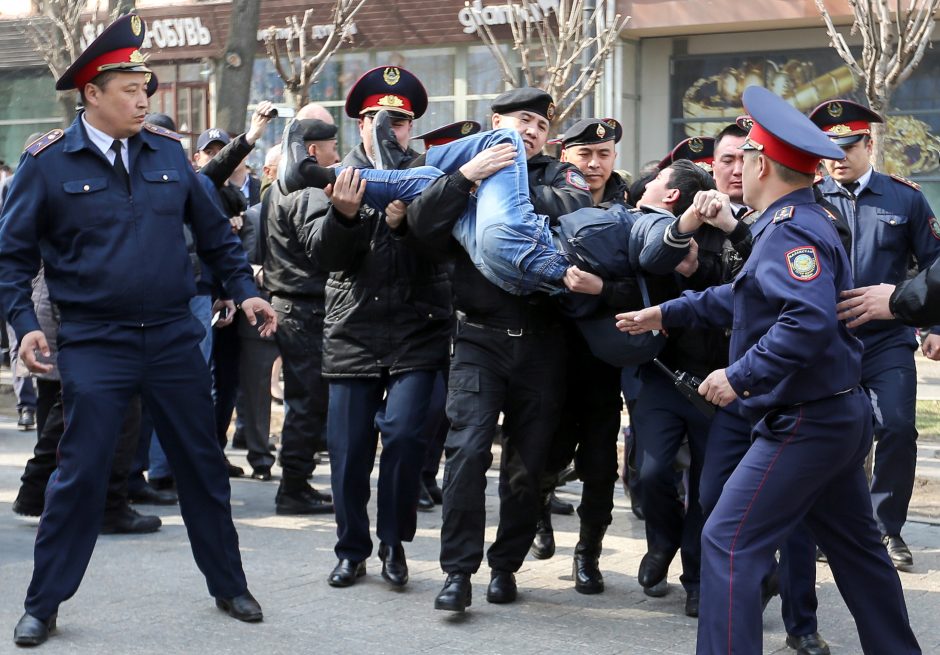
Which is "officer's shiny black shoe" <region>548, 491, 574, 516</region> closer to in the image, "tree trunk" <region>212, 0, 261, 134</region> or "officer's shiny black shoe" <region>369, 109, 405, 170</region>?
"officer's shiny black shoe" <region>369, 109, 405, 170</region>

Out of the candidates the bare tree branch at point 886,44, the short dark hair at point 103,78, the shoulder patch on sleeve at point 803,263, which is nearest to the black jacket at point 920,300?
the shoulder patch on sleeve at point 803,263

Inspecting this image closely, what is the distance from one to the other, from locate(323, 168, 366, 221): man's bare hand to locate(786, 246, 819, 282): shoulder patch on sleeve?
1995 mm

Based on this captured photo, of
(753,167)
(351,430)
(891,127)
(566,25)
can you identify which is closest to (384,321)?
(351,430)

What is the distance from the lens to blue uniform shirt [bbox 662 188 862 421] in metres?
4.20

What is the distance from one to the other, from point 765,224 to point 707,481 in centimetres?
114

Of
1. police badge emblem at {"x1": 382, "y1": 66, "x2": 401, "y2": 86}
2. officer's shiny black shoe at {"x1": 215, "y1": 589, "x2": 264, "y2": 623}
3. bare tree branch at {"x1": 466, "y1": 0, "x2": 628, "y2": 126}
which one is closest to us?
officer's shiny black shoe at {"x1": 215, "y1": 589, "x2": 264, "y2": 623}

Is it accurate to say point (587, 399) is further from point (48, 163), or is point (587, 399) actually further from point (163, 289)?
point (48, 163)

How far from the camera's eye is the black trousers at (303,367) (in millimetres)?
8039

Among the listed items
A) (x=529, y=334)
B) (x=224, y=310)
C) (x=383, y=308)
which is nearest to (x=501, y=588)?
(x=529, y=334)

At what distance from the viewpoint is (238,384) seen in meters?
9.12

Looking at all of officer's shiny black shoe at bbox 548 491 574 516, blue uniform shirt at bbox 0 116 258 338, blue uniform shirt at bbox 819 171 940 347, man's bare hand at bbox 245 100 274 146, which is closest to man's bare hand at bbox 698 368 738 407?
blue uniform shirt at bbox 0 116 258 338

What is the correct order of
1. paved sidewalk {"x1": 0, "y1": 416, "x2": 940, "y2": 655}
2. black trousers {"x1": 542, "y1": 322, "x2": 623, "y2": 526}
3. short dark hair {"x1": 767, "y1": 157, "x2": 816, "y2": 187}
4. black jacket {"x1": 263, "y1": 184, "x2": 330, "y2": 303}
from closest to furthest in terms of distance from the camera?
1. short dark hair {"x1": 767, "y1": 157, "x2": 816, "y2": 187}
2. paved sidewalk {"x1": 0, "y1": 416, "x2": 940, "y2": 655}
3. black trousers {"x1": 542, "y1": 322, "x2": 623, "y2": 526}
4. black jacket {"x1": 263, "y1": 184, "x2": 330, "y2": 303}

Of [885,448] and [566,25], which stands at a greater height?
[566,25]

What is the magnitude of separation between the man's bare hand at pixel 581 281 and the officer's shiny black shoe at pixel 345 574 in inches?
64.2
